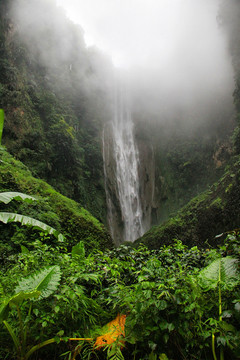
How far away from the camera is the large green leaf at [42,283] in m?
1.59

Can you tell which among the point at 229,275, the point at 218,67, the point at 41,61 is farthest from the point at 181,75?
the point at 229,275

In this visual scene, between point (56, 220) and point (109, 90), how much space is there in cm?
2972

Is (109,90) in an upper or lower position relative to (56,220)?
upper

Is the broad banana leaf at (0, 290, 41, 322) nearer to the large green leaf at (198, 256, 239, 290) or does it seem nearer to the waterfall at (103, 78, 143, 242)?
the large green leaf at (198, 256, 239, 290)

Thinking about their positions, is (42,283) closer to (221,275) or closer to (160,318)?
(160,318)

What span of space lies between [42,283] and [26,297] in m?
0.24

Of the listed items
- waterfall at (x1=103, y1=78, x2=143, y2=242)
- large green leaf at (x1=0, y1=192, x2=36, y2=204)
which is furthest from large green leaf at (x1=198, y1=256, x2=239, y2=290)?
waterfall at (x1=103, y1=78, x2=143, y2=242)

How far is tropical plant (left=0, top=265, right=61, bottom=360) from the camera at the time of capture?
140 centimetres

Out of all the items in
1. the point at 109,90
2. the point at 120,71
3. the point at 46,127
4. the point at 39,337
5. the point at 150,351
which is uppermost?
the point at 120,71

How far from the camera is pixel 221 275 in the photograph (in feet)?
5.24

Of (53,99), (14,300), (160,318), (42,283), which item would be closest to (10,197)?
(42,283)

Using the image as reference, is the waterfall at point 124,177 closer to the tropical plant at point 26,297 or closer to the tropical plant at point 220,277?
the tropical plant at point 26,297

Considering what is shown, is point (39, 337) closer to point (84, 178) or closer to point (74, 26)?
point (84, 178)

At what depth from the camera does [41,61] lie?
72.1 ft
